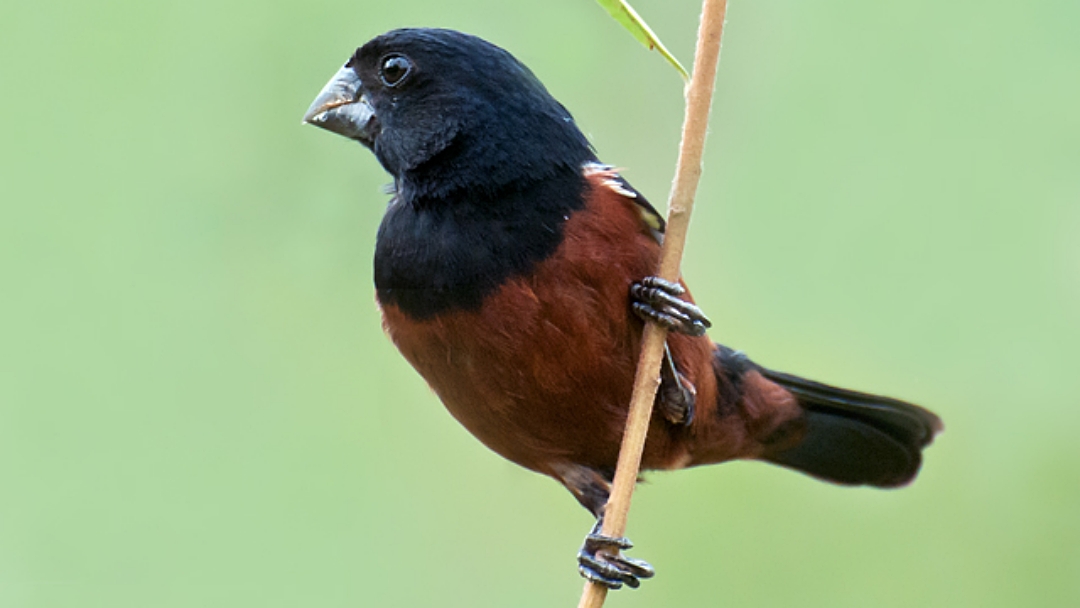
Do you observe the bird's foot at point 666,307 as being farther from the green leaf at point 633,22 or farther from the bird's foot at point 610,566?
the green leaf at point 633,22

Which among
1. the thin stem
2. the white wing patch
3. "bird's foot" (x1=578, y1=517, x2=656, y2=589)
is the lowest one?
"bird's foot" (x1=578, y1=517, x2=656, y2=589)

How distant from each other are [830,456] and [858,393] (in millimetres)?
238

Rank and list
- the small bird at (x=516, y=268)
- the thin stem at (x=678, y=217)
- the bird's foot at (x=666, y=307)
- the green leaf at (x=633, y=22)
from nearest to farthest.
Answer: the green leaf at (x=633, y=22) → the thin stem at (x=678, y=217) → the bird's foot at (x=666, y=307) → the small bird at (x=516, y=268)

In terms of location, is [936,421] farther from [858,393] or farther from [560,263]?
[560,263]

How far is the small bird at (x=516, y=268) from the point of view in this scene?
282 cm

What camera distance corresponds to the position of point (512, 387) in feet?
9.53

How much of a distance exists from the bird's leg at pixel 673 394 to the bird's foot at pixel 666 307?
26cm

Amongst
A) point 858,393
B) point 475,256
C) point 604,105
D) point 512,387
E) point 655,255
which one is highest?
point 604,105

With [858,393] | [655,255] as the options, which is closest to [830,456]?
[858,393]

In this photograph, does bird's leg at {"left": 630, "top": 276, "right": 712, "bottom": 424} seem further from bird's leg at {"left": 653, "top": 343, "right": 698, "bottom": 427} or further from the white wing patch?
the white wing patch

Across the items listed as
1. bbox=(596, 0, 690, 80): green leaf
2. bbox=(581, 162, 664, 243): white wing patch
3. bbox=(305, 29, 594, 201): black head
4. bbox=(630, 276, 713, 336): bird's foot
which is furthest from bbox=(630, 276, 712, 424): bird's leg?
bbox=(596, 0, 690, 80): green leaf

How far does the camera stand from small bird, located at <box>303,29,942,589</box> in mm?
2816

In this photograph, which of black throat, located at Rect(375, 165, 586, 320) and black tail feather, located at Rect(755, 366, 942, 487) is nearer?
black throat, located at Rect(375, 165, 586, 320)

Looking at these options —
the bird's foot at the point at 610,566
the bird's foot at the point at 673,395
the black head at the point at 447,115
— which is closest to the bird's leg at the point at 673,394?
the bird's foot at the point at 673,395
